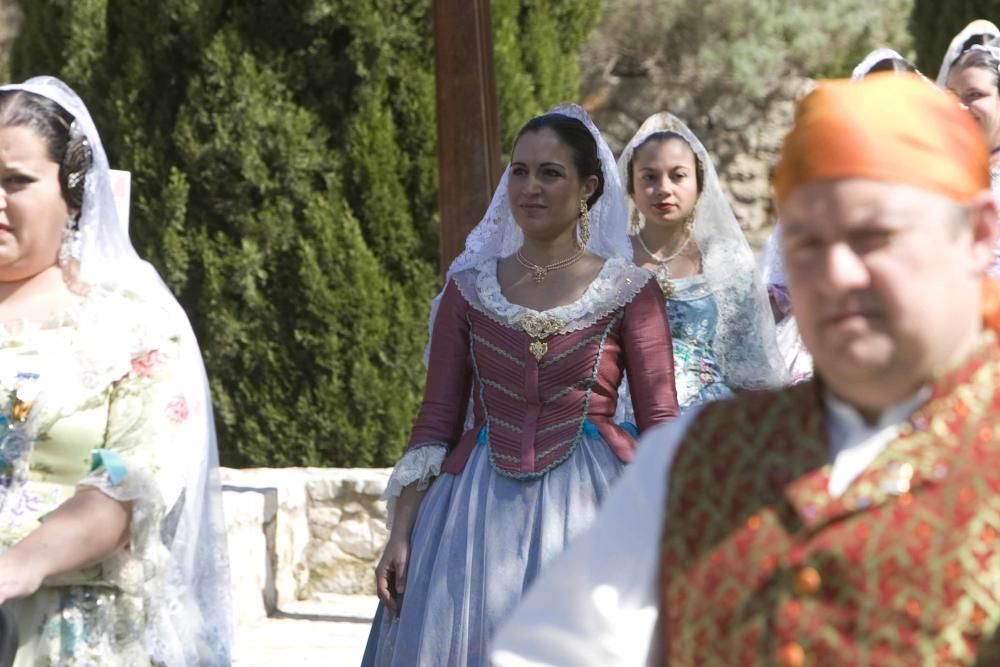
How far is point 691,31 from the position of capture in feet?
45.2

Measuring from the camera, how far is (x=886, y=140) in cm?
170

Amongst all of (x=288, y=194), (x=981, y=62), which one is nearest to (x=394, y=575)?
(x=981, y=62)

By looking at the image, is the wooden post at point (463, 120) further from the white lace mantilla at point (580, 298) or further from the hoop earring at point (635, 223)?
the white lace mantilla at point (580, 298)

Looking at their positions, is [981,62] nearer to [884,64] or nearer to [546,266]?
[884,64]

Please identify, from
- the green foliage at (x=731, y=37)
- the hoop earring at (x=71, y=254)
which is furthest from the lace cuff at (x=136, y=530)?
the green foliage at (x=731, y=37)

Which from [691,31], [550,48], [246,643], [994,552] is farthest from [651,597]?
[691,31]

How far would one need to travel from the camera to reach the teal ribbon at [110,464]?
119 inches

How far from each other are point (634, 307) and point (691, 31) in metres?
10.1

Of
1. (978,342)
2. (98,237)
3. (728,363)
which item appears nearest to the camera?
(978,342)

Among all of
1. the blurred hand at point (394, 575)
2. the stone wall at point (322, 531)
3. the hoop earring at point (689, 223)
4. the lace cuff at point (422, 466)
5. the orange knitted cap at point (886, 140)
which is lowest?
the stone wall at point (322, 531)

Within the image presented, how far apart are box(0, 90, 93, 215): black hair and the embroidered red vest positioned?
1.76 meters

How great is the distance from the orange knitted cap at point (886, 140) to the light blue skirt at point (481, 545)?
2273 mm

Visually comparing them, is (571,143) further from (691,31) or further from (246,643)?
(691,31)

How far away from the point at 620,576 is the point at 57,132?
181 cm
